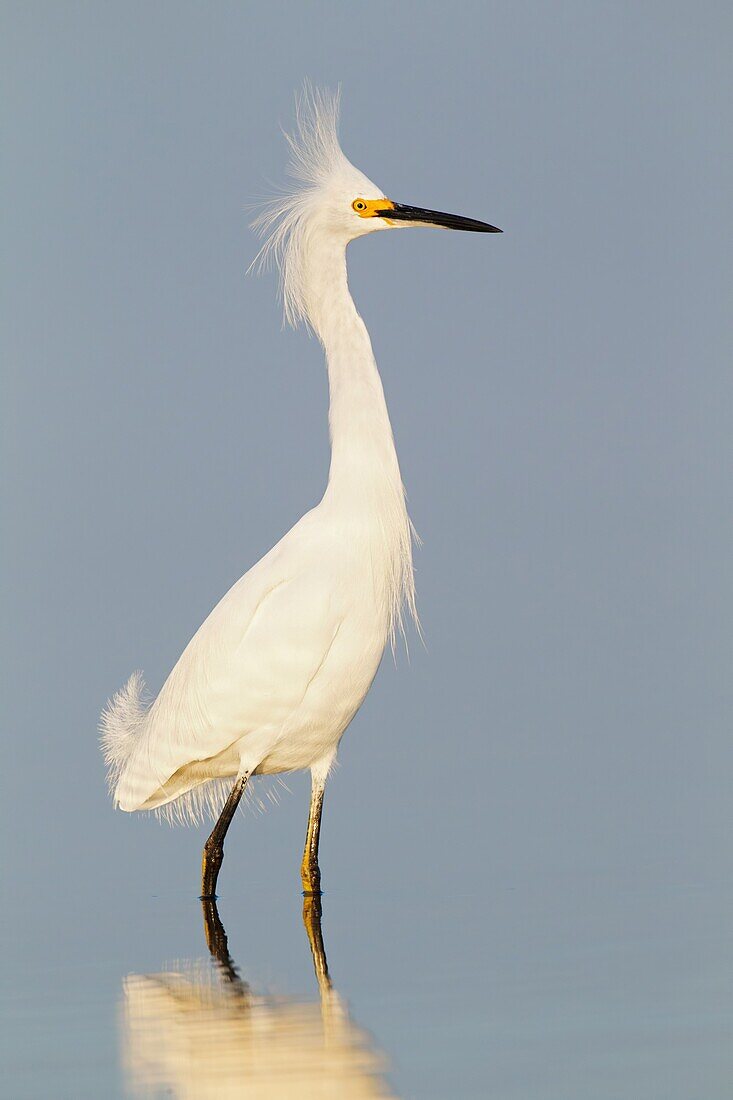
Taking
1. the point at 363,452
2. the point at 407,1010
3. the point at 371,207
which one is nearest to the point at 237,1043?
the point at 407,1010

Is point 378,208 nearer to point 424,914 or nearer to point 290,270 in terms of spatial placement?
point 290,270

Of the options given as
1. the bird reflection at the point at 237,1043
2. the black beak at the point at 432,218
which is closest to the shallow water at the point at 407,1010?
the bird reflection at the point at 237,1043

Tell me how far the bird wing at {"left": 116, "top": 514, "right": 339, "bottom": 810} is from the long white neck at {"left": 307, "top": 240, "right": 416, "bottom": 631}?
252 mm

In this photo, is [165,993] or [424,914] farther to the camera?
[424,914]

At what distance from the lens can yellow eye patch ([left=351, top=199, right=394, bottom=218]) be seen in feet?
23.7

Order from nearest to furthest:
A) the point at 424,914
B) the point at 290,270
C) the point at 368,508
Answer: the point at 424,914 → the point at 368,508 → the point at 290,270

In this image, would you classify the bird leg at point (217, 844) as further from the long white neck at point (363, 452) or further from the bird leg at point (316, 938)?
the long white neck at point (363, 452)

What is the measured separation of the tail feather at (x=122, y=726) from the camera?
7.43 meters

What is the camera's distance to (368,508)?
269 inches

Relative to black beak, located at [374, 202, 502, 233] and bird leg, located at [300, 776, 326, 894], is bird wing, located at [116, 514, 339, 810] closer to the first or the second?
bird leg, located at [300, 776, 326, 894]

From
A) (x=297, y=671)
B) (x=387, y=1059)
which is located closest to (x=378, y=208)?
Answer: (x=297, y=671)

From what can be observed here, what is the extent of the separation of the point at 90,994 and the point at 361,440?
2.75 metres

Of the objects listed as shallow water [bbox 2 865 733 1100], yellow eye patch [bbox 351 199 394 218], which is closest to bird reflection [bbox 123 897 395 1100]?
shallow water [bbox 2 865 733 1100]

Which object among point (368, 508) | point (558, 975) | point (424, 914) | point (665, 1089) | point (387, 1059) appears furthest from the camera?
point (368, 508)
